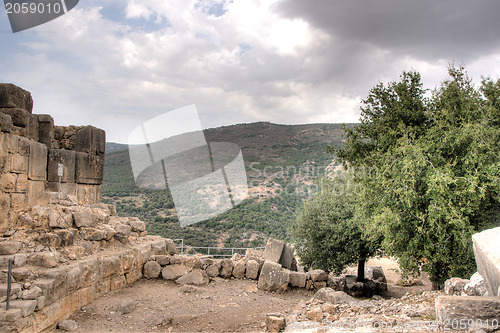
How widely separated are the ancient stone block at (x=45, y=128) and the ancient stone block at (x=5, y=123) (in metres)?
1.99

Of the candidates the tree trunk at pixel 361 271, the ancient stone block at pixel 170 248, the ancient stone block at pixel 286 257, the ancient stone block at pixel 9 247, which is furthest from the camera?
the tree trunk at pixel 361 271

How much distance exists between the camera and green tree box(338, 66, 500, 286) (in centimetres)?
902

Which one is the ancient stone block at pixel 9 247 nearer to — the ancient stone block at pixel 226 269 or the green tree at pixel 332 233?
the ancient stone block at pixel 226 269

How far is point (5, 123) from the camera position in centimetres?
724

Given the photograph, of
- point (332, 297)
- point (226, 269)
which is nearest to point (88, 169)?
point (226, 269)

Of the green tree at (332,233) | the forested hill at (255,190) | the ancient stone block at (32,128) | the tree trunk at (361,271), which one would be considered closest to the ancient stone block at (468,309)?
the ancient stone block at (32,128)

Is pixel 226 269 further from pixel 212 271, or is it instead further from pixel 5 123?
pixel 5 123

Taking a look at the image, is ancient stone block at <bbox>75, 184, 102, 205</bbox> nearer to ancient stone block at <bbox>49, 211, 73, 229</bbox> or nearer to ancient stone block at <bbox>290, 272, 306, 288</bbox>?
ancient stone block at <bbox>49, 211, 73, 229</bbox>

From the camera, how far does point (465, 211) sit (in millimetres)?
9039

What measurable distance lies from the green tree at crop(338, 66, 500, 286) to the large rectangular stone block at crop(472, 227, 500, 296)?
3.14m

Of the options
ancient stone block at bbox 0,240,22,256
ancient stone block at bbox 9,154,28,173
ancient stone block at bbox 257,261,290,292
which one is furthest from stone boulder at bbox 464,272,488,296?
ancient stone block at bbox 9,154,28,173

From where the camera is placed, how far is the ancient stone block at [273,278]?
34.7ft

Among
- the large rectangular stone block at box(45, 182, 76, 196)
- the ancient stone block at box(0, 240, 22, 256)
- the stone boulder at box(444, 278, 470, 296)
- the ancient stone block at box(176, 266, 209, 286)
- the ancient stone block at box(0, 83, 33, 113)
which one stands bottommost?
the ancient stone block at box(176, 266, 209, 286)

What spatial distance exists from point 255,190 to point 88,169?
1878 cm
